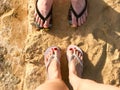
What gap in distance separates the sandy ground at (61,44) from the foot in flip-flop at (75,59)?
49mm

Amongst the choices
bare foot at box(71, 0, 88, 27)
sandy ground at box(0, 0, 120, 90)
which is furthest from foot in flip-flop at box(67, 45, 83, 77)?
bare foot at box(71, 0, 88, 27)

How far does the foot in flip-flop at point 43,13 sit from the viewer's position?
3.03 metres

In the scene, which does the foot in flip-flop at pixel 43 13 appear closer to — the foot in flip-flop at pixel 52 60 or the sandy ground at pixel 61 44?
the sandy ground at pixel 61 44

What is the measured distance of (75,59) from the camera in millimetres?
3068

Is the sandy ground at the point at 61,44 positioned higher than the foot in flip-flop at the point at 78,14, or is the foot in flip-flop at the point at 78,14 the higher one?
the foot in flip-flop at the point at 78,14

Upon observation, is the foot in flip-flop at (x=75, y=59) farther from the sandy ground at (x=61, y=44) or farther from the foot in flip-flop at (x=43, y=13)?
the foot in flip-flop at (x=43, y=13)

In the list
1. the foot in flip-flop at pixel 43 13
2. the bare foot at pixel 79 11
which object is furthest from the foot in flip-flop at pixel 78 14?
the foot in flip-flop at pixel 43 13

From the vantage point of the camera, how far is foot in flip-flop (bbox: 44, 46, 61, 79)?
2.97m

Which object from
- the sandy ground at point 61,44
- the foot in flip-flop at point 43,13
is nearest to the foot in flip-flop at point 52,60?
the sandy ground at point 61,44

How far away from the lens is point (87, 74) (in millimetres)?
3010

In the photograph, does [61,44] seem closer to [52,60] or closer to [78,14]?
[52,60]

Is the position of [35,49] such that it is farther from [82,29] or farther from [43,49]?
[82,29]

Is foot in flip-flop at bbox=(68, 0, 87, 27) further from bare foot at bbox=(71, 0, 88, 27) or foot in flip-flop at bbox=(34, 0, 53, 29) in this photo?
foot in flip-flop at bbox=(34, 0, 53, 29)

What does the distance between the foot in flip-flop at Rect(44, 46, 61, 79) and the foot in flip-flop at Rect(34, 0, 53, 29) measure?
9.2 inches
